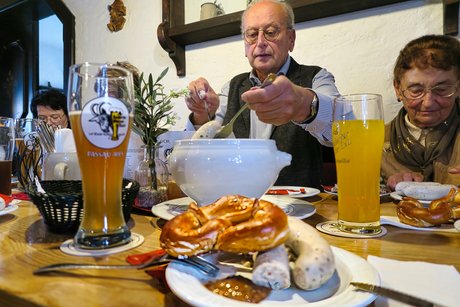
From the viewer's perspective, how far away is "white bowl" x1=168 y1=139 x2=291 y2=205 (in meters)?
0.58

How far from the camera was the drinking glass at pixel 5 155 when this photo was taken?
0.93 m

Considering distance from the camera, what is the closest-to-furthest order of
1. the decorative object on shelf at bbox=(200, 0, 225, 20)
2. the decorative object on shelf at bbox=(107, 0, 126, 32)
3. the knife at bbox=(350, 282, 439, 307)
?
the knife at bbox=(350, 282, 439, 307) → the decorative object on shelf at bbox=(200, 0, 225, 20) → the decorative object on shelf at bbox=(107, 0, 126, 32)

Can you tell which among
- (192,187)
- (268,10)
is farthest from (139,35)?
(192,187)

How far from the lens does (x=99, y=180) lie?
18.6 inches

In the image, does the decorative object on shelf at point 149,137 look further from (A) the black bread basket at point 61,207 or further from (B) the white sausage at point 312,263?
(B) the white sausage at point 312,263

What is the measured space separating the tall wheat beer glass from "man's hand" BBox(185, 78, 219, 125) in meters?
0.88

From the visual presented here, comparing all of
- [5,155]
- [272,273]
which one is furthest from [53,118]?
[272,273]

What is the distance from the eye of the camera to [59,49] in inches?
152

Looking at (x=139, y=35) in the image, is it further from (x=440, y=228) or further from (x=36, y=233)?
(x=440, y=228)

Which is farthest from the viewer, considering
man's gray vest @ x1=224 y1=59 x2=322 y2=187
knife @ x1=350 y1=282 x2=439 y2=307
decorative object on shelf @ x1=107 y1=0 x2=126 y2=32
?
decorative object on shelf @ x1=107 y1=0 x2=126 y2=32

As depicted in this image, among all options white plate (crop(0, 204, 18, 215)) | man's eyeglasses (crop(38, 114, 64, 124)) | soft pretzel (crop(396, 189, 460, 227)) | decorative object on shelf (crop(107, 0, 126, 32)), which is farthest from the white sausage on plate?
decorative object on shelf (crop(107, 0, 126, 32))

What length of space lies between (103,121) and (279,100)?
0.47 m

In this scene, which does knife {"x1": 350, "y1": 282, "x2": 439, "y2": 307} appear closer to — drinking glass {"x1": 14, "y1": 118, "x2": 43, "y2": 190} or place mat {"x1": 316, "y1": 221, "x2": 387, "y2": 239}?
place mat {"x1": 316, "y1": 221, "x2": 387, "y2": 239}

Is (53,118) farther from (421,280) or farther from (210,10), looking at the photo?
(421,280)
